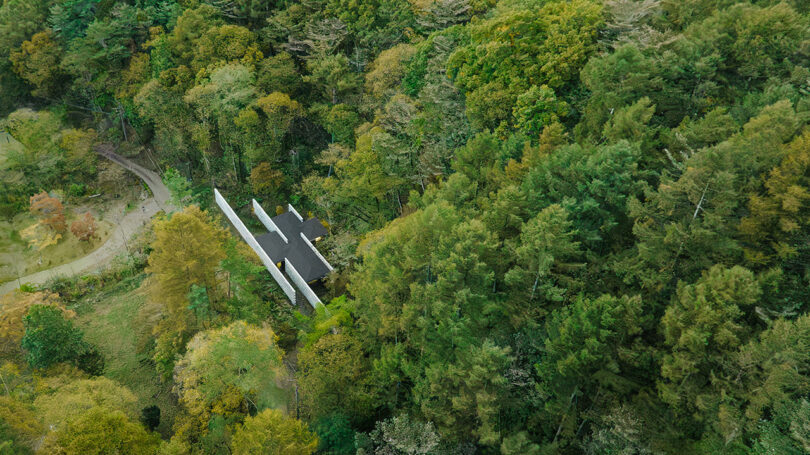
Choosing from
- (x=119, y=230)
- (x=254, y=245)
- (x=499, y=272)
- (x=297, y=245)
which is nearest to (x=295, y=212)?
(x=297, y=245)

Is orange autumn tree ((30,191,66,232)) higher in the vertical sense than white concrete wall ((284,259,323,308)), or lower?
higher

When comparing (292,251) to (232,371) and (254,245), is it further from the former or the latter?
(232,371)

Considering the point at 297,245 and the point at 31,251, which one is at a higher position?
the point at 297,245

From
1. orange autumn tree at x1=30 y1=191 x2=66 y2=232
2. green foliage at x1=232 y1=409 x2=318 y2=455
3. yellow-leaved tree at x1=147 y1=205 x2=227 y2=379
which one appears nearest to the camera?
green foliage at x1=232 y1=409 x2=318 y2=455

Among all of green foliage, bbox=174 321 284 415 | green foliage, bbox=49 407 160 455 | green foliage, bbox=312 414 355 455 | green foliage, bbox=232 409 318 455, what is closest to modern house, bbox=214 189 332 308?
green foliage, bbox=174 321 284 415

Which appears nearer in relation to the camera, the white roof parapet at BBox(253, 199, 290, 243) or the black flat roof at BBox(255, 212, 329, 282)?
the black flat roof at BBox(255, 212, 329, 282)

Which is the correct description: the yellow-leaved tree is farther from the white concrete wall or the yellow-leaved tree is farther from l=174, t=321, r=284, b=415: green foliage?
the white concrete wall

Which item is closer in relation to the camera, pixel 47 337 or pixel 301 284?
pixel 47 337

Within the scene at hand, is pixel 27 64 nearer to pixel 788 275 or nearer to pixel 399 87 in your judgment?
pixel 399 87
